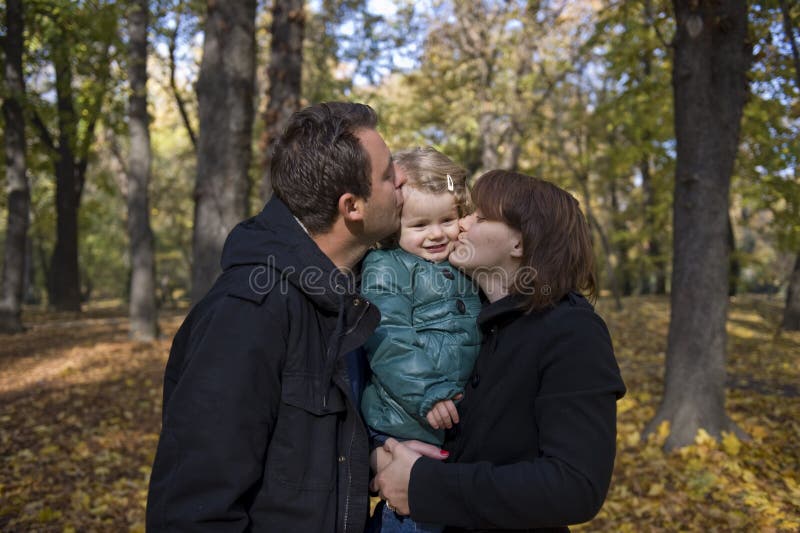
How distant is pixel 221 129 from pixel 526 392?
547 cm

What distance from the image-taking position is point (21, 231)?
43.3 feet

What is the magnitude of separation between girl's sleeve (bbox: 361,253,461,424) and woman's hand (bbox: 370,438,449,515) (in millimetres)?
102

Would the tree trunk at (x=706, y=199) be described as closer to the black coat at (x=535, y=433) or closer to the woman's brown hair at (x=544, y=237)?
the woman's brown hair at (x=544, y=237)

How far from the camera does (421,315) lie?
2.12 meters

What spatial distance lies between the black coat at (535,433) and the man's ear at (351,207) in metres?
0.54

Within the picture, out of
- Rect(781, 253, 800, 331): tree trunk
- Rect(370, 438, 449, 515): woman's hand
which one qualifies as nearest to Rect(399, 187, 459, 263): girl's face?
Rect(370, 438, 449, 515): woman's hand

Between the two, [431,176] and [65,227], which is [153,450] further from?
[65,227]

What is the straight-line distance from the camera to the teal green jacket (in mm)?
1945

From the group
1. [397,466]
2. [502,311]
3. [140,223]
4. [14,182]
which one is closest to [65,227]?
[14,182]

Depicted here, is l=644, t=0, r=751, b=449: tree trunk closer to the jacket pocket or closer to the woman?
the woman

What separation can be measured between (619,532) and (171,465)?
3.96 meters

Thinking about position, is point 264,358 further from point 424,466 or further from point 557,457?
point 557,457

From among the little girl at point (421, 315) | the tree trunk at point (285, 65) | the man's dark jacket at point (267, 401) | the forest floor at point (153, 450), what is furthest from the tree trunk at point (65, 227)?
the man's dark jacket at point (267, 401)

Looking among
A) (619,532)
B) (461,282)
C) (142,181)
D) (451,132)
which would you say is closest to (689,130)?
(619,532)
